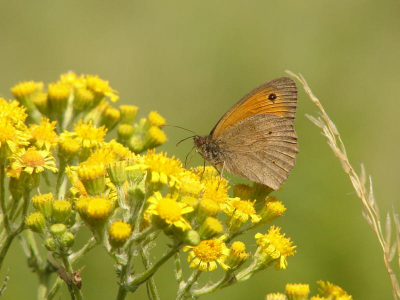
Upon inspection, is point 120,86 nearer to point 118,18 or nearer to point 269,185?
point 118,18

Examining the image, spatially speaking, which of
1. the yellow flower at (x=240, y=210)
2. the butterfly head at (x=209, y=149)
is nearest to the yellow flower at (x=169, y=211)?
the yellow flower at (x=240, y=210)

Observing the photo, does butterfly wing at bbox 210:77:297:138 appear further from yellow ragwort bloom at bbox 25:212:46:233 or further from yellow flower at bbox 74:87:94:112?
yellow ragwort bloom at bbox 25:212:46:233

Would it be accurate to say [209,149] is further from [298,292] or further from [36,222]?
[36,222]

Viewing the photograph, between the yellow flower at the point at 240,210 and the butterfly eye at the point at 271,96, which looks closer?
the yellow flower at the point at 240,210

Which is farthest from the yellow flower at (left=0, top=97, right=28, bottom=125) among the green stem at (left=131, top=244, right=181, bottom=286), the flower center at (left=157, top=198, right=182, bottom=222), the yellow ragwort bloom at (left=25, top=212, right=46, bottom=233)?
the green stem at (left=131, top=244, right=181, bottom=286)

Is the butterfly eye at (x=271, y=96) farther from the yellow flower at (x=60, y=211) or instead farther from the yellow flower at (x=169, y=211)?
the yellow flower at (x=60, y=211)

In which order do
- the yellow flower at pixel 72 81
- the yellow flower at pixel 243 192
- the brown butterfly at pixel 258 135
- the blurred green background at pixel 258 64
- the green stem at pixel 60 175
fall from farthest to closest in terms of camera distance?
the blurred green background at pixel 258 64 < the yellow flower at pixel 72 81 < the brown butterfly at pixel 258 135 < the yellow flower at pixel 243 192 < the green stem at pixel 60 175
